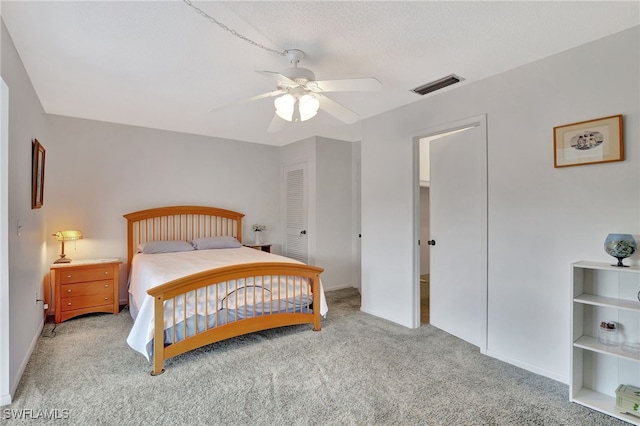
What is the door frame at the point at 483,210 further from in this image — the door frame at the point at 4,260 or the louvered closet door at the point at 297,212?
the door frame at the point at 4,260

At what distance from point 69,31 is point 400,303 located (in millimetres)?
3652

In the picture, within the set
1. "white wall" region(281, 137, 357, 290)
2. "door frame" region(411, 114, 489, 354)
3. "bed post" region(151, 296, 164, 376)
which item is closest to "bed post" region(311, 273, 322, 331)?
"door frame" region(411, 114, 489, 354)

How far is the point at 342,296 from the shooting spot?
15.4 ft

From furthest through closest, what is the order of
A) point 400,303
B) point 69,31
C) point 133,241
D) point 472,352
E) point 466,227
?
point 133,241 < point 400,303 < point 466,227 < point 472,352 < point 69,31

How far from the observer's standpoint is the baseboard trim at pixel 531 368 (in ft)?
7.66

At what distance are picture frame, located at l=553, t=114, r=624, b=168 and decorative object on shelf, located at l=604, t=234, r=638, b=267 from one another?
0.52m

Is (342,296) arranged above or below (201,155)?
below

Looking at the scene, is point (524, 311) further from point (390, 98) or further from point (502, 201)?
point (390, 98)

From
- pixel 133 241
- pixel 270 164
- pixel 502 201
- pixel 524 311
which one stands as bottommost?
pixel 524 311

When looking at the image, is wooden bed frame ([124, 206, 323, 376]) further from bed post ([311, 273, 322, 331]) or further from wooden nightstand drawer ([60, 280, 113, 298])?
wooden nightstand drawer ([60, 280, 113, 298])

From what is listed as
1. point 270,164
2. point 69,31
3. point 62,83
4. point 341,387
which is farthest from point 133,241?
point 341,387

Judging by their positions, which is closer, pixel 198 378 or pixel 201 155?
pixel 198 378

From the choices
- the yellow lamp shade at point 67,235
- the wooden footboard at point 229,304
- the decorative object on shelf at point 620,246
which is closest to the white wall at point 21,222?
the yellow lamp shade at point 67,235

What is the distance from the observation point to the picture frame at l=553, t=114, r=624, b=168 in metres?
2.07
